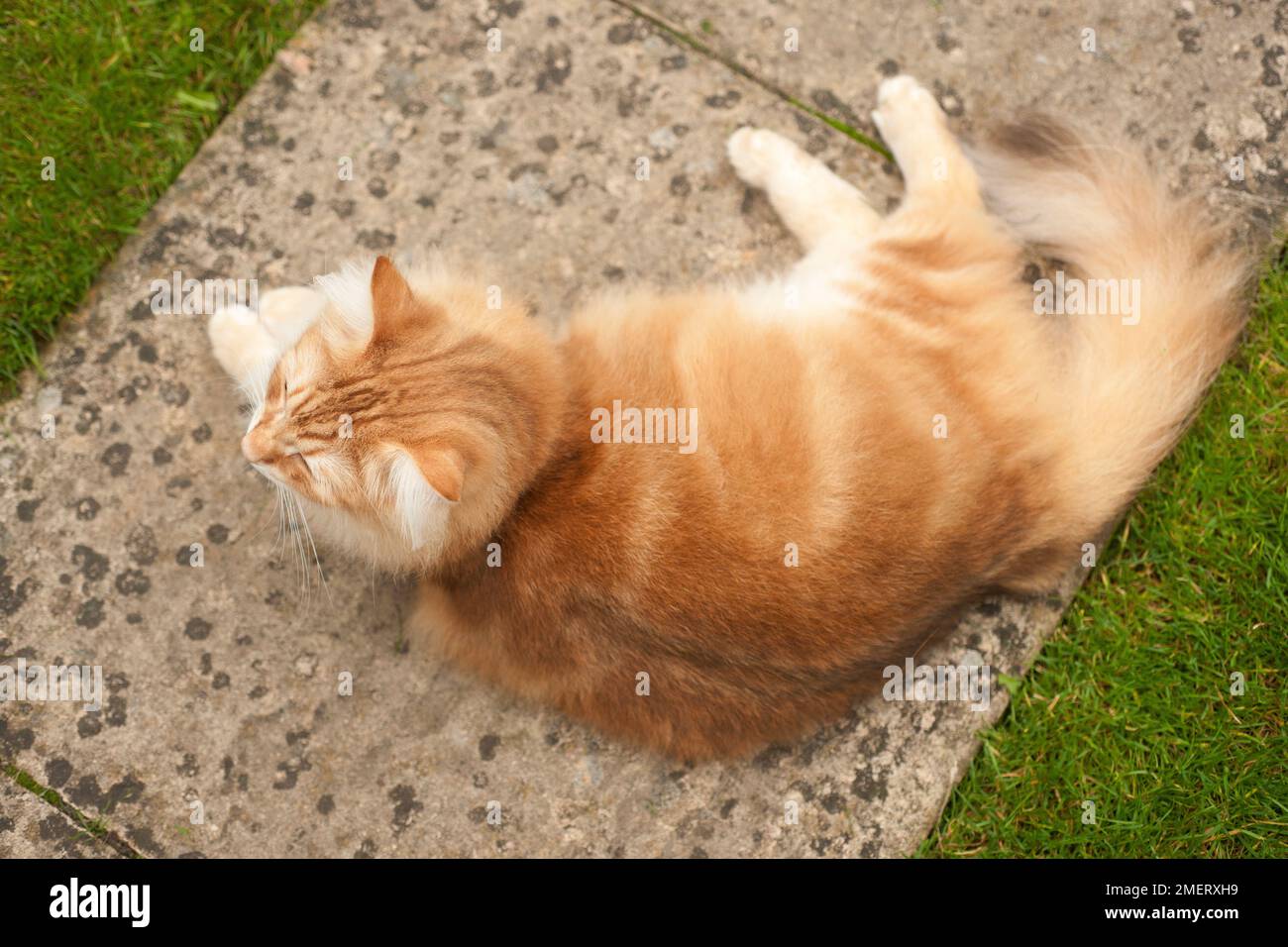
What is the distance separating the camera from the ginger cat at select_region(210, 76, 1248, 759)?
2281mm

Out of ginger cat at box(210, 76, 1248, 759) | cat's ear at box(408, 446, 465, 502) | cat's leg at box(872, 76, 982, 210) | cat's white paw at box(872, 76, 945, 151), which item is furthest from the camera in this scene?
cat's white paw at box(872, 76, 945, 151)

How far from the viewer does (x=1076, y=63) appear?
10.5ft

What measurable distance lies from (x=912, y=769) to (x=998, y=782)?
0.86 ft

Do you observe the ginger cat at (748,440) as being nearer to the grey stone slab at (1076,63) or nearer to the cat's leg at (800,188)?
the cat's leg at (800,188)

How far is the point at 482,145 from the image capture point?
3.12m

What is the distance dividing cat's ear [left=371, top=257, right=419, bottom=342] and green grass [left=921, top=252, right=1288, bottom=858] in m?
2.04

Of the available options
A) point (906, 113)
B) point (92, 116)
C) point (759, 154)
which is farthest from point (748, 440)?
point (92, 116)

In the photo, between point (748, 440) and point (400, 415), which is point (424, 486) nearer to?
point (400, 415)

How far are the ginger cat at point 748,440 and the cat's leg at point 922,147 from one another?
36mm

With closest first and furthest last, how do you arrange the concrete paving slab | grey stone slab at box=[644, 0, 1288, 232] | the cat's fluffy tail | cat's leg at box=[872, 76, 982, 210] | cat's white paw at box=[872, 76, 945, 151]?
the cat's fluffy tail < the concrete paving slab < cat's leg at box=[872, 76, 982, 210] < cat's white paw at box=[872, 76, 945, 151] < grey stone slab at box=[644, 0, 1288, 232]

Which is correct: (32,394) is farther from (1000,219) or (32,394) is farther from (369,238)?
(1000,219)

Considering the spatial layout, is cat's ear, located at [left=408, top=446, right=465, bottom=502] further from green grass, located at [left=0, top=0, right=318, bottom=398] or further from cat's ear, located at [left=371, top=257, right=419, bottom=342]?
green grass, located at [left=0, top=0, right=318, bottom=398]

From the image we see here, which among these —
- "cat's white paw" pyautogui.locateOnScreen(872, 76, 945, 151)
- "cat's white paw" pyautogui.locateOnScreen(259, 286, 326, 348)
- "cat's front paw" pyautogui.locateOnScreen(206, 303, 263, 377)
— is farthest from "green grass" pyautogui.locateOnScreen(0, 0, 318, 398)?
"cat's white paw" pyautogui.locateOnScreen(872, 76, 945, 151)

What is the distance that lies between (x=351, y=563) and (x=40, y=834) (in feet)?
3.59
